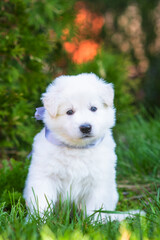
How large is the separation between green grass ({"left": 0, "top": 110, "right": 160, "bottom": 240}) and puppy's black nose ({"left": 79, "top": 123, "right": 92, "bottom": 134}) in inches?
23.9

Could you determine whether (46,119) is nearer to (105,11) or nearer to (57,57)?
(57,57)

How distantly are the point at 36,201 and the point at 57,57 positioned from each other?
3.90 m

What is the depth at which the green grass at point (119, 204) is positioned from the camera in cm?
219

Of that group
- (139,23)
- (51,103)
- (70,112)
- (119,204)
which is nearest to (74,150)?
(70,112)

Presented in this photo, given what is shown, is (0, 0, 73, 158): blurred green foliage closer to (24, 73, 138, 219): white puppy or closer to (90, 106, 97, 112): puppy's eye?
(24, 73, 138, 219): white puppy

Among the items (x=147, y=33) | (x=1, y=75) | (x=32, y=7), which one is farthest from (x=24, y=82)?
(x=147, y=33)

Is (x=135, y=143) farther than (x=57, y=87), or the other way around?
(x=135, y=143)

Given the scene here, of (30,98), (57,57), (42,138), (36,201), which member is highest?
(57,57)

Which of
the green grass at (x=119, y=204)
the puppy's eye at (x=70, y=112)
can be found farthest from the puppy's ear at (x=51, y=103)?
the green grass at (x=119, y=204)

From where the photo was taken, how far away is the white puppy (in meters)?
2.83

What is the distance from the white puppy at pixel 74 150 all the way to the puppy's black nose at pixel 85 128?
0.10 feet

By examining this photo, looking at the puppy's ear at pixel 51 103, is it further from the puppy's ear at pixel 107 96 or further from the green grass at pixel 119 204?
the green grass at pixel 119 204

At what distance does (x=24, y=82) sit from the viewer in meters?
4.57

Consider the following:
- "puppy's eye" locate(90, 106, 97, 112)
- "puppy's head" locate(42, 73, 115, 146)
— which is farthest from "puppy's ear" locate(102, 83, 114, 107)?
"puppy's eye" locate(90, 106, 97, 112)
